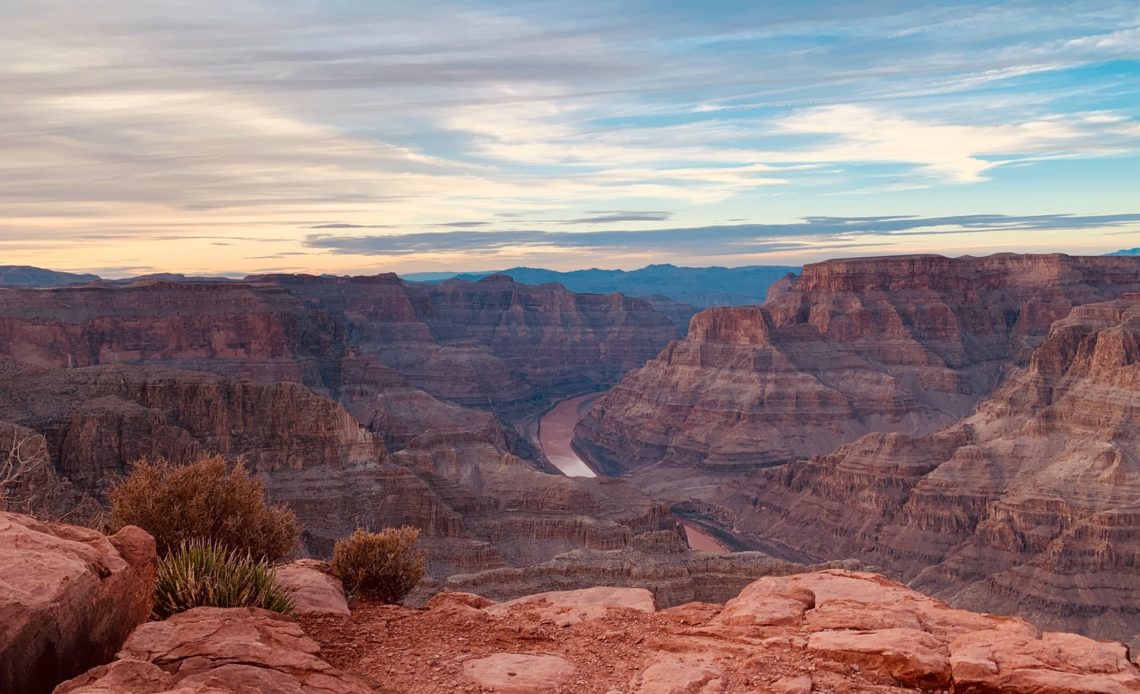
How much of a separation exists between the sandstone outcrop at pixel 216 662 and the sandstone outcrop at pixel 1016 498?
2350 inches

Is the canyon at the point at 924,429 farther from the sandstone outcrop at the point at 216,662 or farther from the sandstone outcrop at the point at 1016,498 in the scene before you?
the sandstone outcrop at the point at 216,662

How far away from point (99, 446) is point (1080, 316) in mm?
100797

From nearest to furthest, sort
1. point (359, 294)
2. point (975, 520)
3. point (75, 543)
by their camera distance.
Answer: point (75, 543), point (975, 520), point (359, 294)

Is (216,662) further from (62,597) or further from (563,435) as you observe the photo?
(563,435)

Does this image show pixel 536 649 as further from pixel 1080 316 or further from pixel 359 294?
pixel 359 294

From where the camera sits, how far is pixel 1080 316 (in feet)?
371

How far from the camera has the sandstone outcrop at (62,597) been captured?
437 inches

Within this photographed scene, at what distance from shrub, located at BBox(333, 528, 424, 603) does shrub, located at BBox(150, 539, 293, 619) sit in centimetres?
Answer: 352

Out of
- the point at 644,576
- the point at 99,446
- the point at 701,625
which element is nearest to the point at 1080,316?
the point at 644,576

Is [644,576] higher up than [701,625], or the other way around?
[701,625]

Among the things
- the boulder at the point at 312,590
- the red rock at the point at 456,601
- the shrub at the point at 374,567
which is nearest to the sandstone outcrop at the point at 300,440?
the shrub at the point at 374,567

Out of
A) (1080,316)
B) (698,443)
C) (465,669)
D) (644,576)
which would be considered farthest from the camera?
(698,443)

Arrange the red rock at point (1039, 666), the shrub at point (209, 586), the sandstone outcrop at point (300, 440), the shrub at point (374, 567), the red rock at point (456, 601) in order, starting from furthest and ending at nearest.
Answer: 1. the sandstone outcrop at point (300, 440)
2. the shrub at point (374, 567)
3. the red rock at point (456, 601)
4. the shrub at point (209, 586)
5. the red rock at point (1039, 666)

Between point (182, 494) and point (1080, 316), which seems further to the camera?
point (1080, 316)
